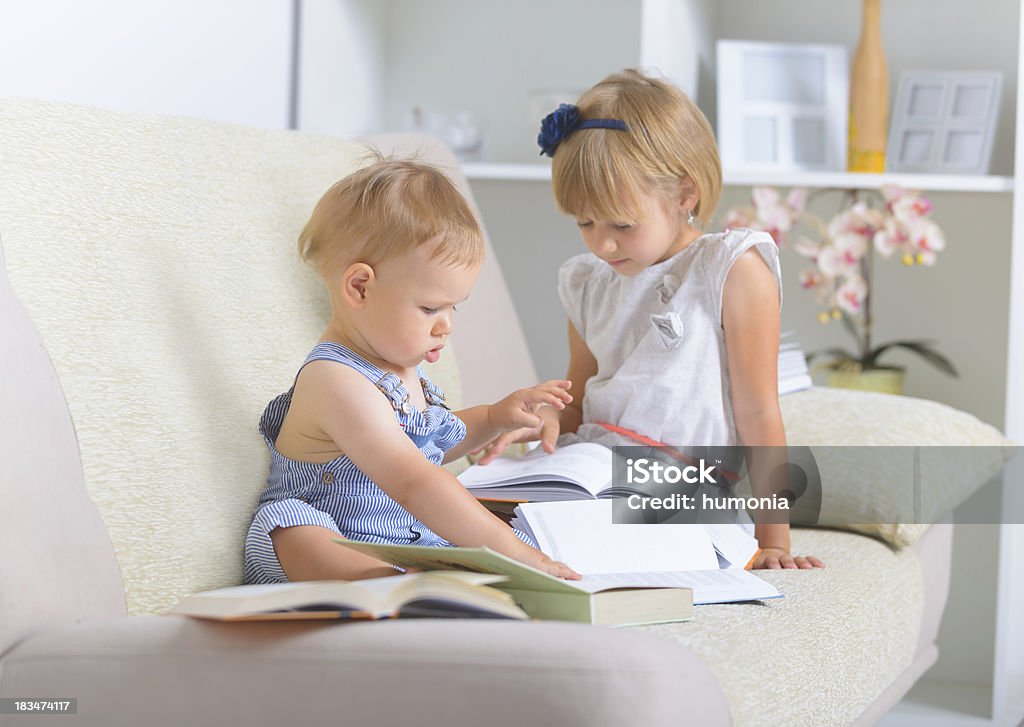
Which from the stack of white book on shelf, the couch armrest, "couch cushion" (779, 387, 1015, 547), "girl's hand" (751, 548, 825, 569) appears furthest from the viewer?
the stack of white book on shelf

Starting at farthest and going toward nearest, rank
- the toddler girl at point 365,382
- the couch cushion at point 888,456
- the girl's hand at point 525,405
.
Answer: the couch cushion at point 888,456
the girl's hand at point 525,405
the toddler girl at point 365,382

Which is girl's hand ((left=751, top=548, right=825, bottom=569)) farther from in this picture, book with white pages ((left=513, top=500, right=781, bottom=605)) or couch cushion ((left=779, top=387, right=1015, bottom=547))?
couch cushion ((left=779, top=387, right=1015, bottom=547))

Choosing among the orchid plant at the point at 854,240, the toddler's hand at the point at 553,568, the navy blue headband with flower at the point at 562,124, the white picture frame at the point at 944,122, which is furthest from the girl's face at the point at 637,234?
the white picture frame at the point at 944,122

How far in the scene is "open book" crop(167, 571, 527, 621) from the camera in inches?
32.3

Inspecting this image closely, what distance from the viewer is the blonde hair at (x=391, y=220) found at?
1185mm

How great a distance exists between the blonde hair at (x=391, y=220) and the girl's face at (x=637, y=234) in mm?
294

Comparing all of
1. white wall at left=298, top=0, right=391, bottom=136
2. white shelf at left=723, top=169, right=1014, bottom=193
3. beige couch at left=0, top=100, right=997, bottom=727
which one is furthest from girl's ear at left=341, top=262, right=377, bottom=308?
white shelf at left=723, top=169, right=1014, bottom=193

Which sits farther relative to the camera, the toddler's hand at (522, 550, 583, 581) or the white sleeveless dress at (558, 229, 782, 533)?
the white sleeveless dress at (558, 229, 782, 533)

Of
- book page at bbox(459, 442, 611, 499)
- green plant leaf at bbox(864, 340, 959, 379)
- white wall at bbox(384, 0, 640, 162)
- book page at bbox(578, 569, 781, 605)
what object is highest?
white wall at bbox(384, 0, 640, 162)

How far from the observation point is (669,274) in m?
1.53

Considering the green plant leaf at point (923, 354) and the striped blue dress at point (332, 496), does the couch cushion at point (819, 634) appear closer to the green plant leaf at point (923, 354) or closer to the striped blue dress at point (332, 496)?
the striped blue dress at point (332, 496)

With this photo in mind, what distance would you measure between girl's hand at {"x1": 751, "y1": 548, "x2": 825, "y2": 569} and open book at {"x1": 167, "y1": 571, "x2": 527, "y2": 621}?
580 millimetres

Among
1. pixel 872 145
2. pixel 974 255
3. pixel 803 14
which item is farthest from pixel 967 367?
pixel 803 14

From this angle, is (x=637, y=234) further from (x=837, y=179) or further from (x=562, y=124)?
(x=837, y=179)
